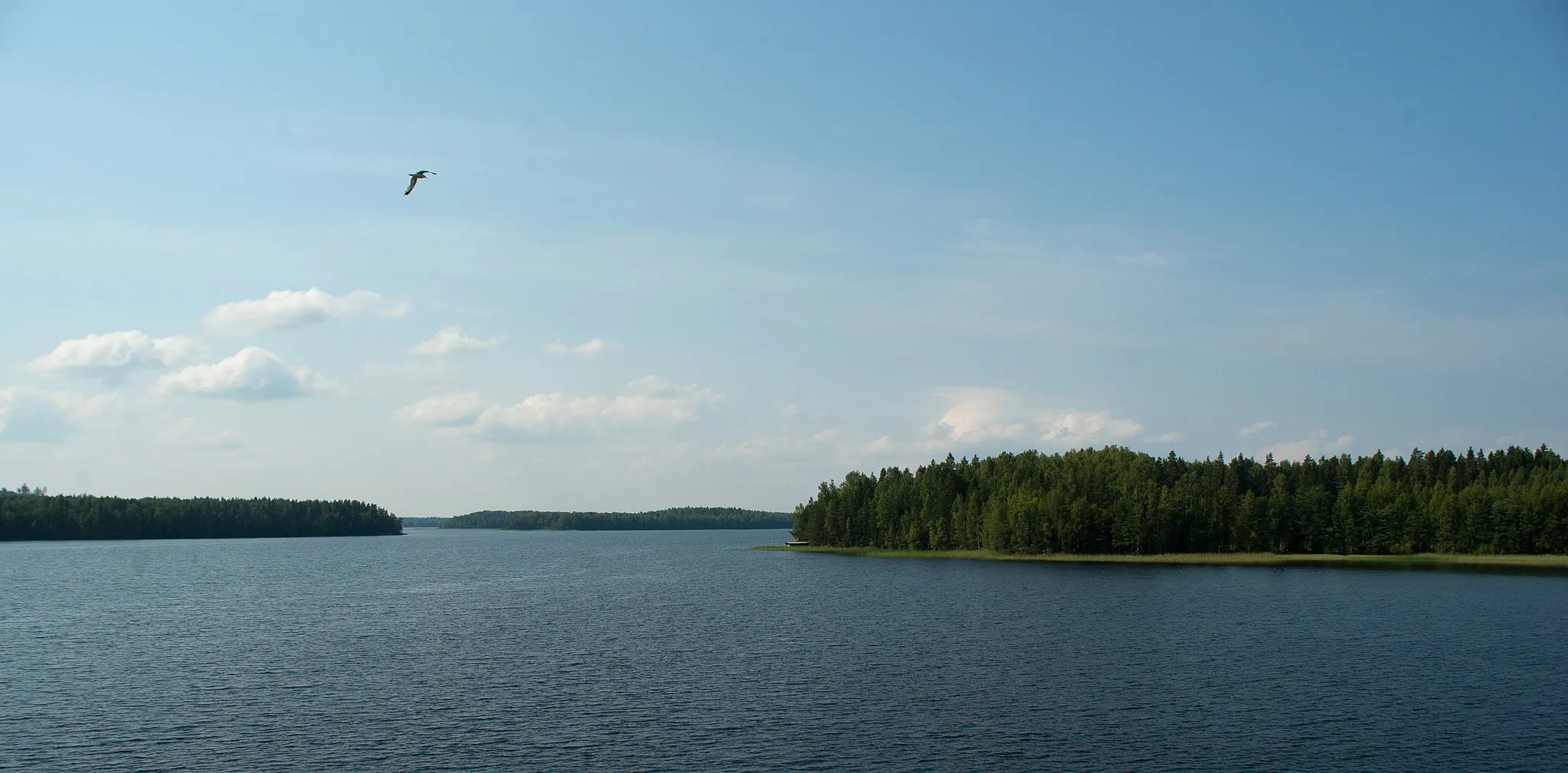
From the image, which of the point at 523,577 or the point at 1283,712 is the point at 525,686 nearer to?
the point at 1283,712

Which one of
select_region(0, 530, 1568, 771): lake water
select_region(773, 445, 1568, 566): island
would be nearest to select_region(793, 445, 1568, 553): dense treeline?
select_region(773, 445, 1568, 566): island

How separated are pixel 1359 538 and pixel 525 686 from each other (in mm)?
157944

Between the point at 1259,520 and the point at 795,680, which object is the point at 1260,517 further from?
the point at 795,680

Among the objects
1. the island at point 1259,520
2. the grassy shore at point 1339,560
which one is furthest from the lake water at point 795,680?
the island at point 1259,520

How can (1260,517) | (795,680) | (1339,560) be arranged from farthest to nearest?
(1260,517)
(1339,560)
(795,680)

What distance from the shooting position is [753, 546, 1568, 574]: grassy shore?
143 metres

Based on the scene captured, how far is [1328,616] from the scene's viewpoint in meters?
87.2

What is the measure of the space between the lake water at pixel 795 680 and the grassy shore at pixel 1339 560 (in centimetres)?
3418

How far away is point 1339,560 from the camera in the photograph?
15788 centimetres

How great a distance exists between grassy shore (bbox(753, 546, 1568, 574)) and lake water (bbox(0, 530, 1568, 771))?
1346 inches

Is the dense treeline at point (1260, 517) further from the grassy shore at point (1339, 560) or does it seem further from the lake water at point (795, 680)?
the lake water at point (795, 680)

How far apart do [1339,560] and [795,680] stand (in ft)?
Result: 425

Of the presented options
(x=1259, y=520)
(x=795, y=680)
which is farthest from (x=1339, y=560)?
(x=795, y=680)

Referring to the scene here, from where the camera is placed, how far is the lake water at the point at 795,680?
144ft
